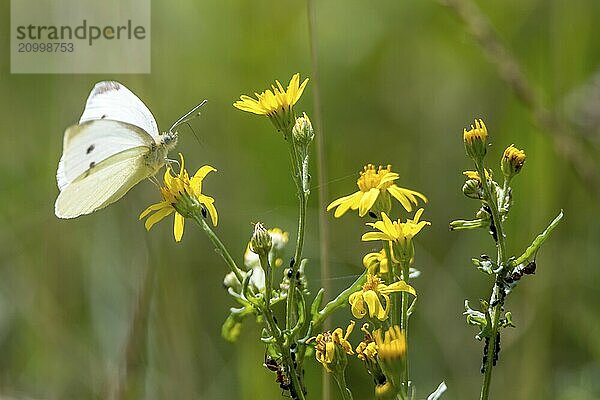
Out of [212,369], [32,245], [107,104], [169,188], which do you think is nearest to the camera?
[169,188]

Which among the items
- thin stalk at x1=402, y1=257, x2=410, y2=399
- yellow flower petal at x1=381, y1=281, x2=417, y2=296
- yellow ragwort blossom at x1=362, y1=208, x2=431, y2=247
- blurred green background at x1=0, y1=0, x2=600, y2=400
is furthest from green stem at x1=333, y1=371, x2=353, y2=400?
blurred green background at x1=0, y1=0, x2=600, y2=400

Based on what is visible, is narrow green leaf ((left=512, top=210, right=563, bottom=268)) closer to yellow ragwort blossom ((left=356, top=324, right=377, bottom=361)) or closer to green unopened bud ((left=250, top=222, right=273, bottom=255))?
yellow ragwort blossom ((left=356, top=324, right=377, bottom=361))

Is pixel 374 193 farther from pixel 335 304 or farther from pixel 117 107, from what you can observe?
pixel 117 107

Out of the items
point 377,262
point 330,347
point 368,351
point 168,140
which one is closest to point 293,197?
point 168,140

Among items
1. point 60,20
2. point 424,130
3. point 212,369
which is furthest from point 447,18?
point 212,369

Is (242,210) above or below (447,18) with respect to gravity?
below

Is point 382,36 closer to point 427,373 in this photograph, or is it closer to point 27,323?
point 427,373

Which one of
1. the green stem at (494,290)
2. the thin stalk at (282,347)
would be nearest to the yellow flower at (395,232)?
the green stem at (494,290)
